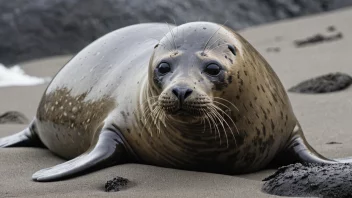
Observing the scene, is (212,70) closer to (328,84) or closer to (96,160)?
(96,160)

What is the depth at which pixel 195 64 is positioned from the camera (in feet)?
12.3

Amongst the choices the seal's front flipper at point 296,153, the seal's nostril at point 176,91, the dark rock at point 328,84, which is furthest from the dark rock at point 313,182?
the dark rock at point 328,84

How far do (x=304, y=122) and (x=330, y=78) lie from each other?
1.04 m

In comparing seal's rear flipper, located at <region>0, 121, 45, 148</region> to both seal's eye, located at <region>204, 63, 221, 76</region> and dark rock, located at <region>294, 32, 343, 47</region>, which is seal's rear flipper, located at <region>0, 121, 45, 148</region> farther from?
dark rock, located at <region>294, 32, 343, 47</region>

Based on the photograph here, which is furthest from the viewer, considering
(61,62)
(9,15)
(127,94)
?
(9,15)

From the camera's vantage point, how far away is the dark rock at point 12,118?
641 centimetres

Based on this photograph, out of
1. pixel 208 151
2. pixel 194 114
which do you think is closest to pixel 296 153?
pixel 208 151

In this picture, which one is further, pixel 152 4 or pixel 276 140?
pixel 152 4

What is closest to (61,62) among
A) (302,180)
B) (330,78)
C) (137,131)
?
(330,78)

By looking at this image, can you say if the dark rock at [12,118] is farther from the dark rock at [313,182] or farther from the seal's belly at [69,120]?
the dark rock at [313,182]

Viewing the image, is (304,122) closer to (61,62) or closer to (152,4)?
(61,62)

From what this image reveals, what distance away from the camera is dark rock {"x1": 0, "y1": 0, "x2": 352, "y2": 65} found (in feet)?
43.0

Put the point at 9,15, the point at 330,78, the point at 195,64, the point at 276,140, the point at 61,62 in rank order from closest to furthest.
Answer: the point at 195,64 < the point at 276,140 < the point at 330,78 < the point at 61,62 < the point at 9,15

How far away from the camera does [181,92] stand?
347cm
